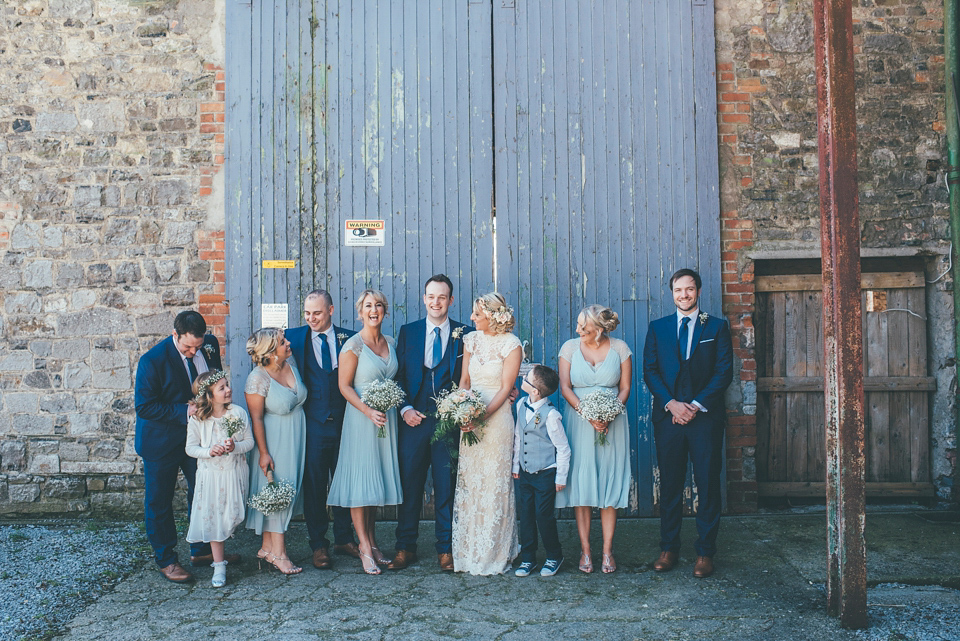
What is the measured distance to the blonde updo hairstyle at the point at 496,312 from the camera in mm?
4703

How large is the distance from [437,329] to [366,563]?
1.65m

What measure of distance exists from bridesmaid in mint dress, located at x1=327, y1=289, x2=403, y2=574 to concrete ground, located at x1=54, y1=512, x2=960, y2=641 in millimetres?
427

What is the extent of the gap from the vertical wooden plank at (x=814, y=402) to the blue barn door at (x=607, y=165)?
98cm

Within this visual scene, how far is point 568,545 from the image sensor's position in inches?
209

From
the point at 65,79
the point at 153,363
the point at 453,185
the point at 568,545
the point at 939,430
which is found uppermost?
the point at 65,79

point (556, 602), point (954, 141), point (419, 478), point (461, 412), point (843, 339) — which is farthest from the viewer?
point (954, 141)

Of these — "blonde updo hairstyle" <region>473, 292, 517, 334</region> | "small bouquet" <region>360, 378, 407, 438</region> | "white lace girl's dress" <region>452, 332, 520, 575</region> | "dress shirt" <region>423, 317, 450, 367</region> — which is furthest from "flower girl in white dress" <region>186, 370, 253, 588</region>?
"blonde updo hairstyle" <region>473, 292, 517, 334</region>

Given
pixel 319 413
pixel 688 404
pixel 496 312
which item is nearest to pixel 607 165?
pixel 496 312

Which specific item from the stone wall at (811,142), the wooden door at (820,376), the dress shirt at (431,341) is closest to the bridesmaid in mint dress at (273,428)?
the dress shirt at (431,341)

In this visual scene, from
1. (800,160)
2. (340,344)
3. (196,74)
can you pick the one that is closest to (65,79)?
(196,74)

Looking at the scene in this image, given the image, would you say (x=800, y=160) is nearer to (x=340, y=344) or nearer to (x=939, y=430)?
(x=939, y=430)

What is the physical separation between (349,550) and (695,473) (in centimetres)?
248

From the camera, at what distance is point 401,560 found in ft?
15.7

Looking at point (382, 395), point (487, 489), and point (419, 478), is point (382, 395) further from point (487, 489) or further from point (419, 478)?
point (487, 489)
